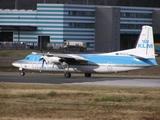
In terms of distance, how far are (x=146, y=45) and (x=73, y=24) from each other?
65802 millimetres

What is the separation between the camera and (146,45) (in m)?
43.9

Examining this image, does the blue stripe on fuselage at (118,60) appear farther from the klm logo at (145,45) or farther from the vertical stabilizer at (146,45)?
the klm logo at (145,45)

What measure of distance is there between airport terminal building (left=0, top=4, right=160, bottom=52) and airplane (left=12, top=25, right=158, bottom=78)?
59.4 m

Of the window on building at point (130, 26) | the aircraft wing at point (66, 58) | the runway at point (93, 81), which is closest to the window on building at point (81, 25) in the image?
the window on building at point (130, 26)

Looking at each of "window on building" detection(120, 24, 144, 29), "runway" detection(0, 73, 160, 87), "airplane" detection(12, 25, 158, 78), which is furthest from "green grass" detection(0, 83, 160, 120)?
"window on building" detection(120, 24, 144, 29)

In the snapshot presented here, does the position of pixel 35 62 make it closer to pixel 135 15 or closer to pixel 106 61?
pixel 106 61

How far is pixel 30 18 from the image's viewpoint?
108312 millimetres

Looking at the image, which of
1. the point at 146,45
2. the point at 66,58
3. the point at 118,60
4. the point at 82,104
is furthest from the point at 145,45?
the point at 82,104

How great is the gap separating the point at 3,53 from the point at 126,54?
132ft

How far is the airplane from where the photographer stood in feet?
142

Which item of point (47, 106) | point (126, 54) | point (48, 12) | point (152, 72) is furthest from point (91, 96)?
point (48, 12)

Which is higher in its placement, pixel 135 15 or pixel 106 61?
pixel 135 15

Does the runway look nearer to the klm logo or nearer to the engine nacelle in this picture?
the engine nacelle

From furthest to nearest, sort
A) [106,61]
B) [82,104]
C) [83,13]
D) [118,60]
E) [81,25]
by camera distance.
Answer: [81,25] < [83,13] < [106,61] < [118,60] < [82,104]
